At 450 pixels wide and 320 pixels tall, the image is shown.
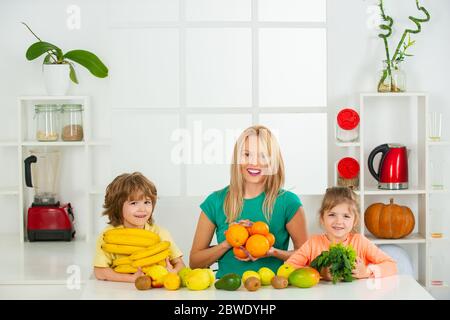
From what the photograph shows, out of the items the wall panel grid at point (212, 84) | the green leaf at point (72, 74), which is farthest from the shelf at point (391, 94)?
the green leaf at point (72, 74)

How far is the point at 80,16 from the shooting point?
2846mm

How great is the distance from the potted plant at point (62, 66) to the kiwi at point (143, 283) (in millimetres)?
1349

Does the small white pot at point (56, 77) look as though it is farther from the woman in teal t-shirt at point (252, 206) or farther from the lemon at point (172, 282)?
the lemon at point (172, 282)

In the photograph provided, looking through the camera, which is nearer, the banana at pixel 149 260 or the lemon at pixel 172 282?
the lemon at pixel 172 282

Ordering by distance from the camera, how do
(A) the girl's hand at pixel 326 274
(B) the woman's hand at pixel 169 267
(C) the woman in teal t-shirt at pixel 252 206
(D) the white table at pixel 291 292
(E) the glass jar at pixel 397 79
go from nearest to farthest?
(D) the white table at pixel 291 292 < (A) the girl's hand at pixel 326 274 < (B) the woman's hand at pixel 169 267 < (C) the woman in teal t-shirt at pixel 252 206 < (E) the glass jar at pixel 397 79

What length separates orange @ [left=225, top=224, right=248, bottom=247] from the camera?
172 cm

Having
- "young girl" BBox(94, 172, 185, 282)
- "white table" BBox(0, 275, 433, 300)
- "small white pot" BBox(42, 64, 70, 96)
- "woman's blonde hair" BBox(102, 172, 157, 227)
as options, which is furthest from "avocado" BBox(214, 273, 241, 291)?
"small white pot" BBox(42, 64, 70, 96)

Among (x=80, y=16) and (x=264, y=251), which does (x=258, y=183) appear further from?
(x=80, y=16)

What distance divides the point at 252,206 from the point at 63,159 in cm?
113

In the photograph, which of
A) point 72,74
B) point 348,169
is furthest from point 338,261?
point 72,74

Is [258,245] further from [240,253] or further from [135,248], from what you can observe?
[135,248]

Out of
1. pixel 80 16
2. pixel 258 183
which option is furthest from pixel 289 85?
pixel 258 183

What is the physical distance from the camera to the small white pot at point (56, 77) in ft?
9.20

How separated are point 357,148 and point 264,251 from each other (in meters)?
1.32
